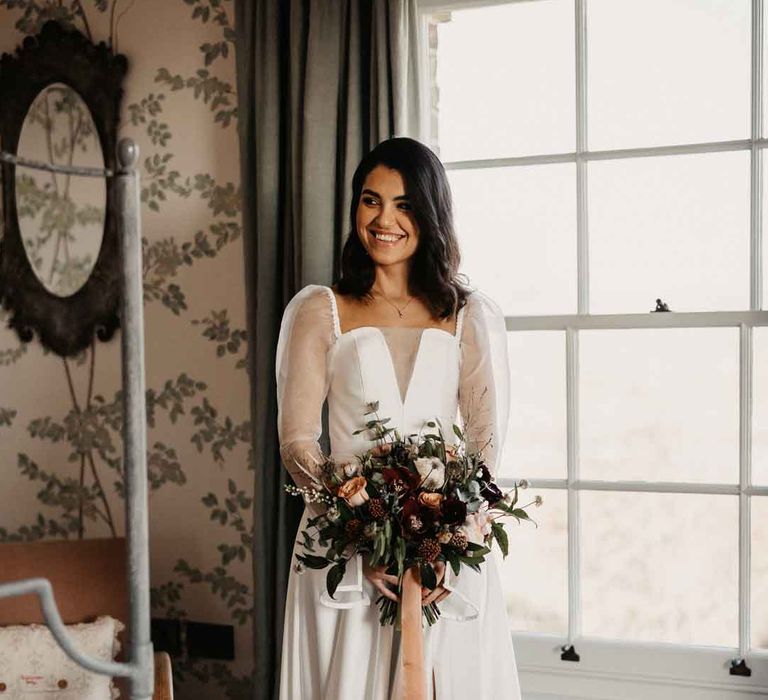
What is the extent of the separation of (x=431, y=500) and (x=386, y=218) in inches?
26.6

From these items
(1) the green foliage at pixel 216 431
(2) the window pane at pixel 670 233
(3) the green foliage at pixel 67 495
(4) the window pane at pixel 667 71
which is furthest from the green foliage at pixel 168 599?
(4) the window pane at pixel 667 71

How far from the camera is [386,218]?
188 cm

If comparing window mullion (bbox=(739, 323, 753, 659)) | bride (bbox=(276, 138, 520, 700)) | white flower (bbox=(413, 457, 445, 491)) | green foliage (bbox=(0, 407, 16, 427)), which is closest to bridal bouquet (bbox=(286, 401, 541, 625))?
white flower (bbox=(413, 457, 445, 491))

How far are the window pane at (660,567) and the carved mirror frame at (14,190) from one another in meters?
1.57

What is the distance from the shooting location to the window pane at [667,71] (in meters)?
2.15

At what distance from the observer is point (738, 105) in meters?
2.15

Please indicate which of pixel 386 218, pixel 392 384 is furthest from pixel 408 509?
pixel 386 218

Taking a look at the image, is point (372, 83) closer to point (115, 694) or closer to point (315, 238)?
point (315, 238)

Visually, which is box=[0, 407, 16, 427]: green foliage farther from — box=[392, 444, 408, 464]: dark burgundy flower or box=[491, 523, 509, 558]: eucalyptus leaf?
box=[491, 523, 509, 558]: eucalyptus leaf

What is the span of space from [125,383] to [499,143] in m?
1.89

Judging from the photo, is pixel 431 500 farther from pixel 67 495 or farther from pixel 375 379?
pixel 67 495

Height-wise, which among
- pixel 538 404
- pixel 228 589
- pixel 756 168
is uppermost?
pixel 756 168

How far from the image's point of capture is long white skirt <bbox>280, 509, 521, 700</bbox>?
1753mm

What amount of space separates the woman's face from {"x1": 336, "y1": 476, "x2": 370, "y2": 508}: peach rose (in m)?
0.59
